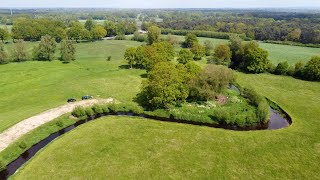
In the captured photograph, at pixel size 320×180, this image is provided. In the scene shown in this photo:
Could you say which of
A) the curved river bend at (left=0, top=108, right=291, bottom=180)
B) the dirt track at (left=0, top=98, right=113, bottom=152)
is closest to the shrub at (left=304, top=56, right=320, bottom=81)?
the curved river bend at (left=0, top=108, right=291, bottom=180)

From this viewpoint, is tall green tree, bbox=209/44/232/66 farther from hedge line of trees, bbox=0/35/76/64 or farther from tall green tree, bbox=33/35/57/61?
tall green tree, bbox=33/35/57/61

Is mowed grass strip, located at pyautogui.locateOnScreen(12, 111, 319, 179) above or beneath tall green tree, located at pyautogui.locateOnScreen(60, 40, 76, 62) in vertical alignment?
beneath

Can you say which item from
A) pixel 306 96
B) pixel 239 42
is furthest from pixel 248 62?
pixel 306 96

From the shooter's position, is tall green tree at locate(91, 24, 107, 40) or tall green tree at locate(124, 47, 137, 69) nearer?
tall green tree at locate(124, 47, 137, 69)

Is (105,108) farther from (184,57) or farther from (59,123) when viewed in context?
(184,57)

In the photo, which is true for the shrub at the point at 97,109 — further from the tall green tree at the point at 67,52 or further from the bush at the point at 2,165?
the tall green tree at the point at 67,52

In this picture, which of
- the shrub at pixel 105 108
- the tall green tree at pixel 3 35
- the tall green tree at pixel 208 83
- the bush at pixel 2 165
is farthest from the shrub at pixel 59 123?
the tall green tree at pixel 3 35

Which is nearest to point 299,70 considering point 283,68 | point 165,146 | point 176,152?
point 283,68
